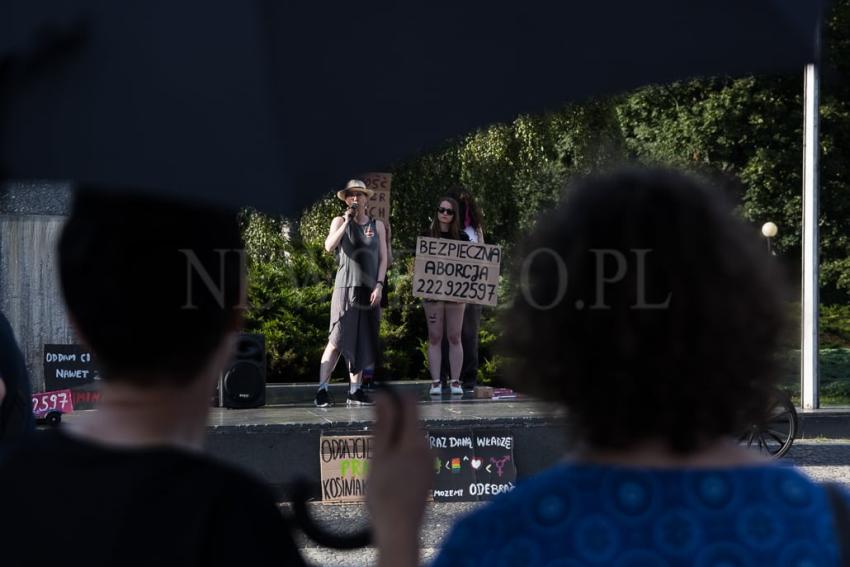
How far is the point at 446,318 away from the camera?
1057cm

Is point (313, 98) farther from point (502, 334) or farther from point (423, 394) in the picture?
point (423, 394)

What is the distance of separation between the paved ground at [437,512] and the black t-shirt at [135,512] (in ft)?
9.63

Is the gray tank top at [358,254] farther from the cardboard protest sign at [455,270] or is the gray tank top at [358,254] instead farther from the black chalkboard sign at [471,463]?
the black chalkboard sign at [471,463]

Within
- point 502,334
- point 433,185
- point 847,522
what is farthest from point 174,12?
point 433,185

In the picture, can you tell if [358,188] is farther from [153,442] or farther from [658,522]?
[658,522]

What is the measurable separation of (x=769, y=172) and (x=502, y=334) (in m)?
27.9

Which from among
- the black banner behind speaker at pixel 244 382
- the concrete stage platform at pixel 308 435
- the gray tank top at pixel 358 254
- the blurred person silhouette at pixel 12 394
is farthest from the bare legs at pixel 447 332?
the blurred person silhouette at pixel 12 394

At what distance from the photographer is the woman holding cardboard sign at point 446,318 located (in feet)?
34.2

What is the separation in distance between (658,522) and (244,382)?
791 centimetres

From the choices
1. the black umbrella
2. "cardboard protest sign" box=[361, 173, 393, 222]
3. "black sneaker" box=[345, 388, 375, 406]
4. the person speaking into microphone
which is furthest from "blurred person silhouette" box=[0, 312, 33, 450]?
"cardboard protest sign" box=[361, 173, 393, 222]

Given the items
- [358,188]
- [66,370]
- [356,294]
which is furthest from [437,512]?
[66,370]

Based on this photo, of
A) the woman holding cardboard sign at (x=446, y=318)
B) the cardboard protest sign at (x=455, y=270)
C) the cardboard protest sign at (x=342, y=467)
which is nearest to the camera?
the cardboard protest sign at (x=342, y=467)

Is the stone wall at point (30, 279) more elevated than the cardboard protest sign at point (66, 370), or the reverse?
the stone wall at point (30, 279)

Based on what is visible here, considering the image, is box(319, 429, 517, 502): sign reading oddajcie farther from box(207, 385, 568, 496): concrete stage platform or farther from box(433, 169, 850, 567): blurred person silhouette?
box(433, 169, 850, 567): blurred person silhouette
